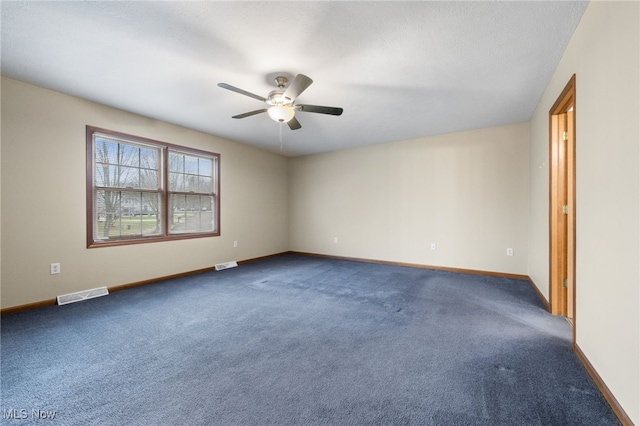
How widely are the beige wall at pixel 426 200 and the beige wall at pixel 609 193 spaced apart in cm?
228

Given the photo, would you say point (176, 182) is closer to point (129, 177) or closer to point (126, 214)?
point (129, 177)

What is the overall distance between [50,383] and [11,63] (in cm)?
284

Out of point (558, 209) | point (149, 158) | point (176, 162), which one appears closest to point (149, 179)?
point (149, 158)

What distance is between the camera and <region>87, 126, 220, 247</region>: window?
3422mm

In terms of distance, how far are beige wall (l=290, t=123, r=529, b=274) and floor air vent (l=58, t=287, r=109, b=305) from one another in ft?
12.7

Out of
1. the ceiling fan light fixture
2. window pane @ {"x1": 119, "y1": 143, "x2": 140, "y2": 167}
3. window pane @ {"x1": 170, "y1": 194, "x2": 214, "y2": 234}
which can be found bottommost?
window pane @ {"x1": 170, "y1": 194, "x2": 214, "y2": 234}

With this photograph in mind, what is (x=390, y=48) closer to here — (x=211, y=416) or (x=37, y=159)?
(x=211, y=416)

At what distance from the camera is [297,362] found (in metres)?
1.84

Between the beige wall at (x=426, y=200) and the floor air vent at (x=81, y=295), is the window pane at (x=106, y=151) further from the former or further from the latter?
the beige wall at (x=426, y=200)

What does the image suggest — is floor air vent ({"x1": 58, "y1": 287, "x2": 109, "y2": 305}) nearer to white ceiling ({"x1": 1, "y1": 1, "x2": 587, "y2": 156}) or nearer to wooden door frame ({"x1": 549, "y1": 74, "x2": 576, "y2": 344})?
white ceiling ({"x1": 1, "y1": 1, "x2": 587, "y2": 156})

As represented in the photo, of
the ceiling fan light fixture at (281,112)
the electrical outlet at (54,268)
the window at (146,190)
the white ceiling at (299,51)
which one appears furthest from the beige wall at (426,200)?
the electrical outlet at (54,268)

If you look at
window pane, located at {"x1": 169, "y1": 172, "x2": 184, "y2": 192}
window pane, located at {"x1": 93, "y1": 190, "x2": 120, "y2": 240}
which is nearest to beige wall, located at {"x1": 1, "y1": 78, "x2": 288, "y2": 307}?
window pane, located at {"x1": 93, "y1": 190, "x2": 120, "y2": 240}

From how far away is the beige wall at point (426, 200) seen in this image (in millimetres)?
4129

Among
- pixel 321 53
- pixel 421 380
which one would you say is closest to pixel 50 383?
pixel 421 380
